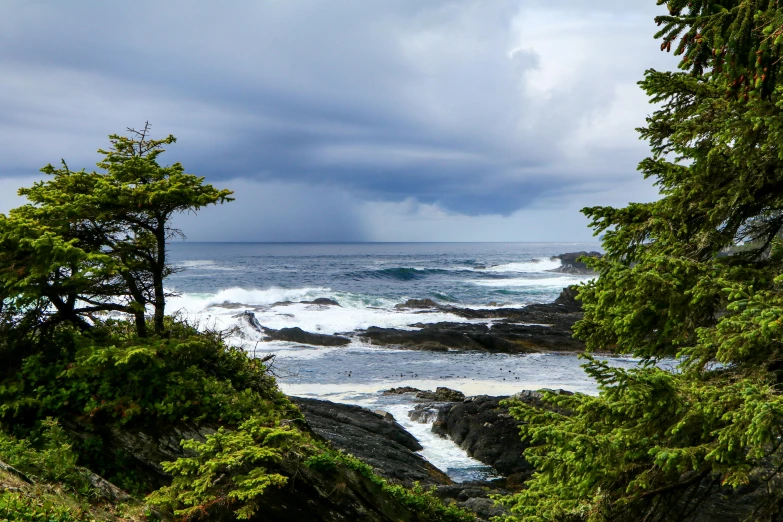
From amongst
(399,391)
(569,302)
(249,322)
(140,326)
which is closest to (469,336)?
(399,391)

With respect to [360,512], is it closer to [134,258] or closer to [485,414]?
A: [134,258]

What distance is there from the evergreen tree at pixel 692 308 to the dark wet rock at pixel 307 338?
2806cm

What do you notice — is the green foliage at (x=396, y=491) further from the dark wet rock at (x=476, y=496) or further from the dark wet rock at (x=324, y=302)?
the dark wet rock at (x=324, y=302)

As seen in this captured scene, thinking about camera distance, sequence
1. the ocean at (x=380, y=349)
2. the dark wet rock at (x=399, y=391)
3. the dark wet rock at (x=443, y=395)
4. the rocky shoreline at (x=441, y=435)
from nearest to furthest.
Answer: the rocky shoreline at (x=441, y=435) < the dark wet rock at (x=443, y=395) < the ocean at (x=380, y=349) < the dark wet rock at (x=399, y=391)

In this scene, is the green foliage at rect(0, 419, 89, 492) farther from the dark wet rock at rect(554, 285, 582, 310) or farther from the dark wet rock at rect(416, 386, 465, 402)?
the dark wet rock at rect(554, 285, 582, 310)

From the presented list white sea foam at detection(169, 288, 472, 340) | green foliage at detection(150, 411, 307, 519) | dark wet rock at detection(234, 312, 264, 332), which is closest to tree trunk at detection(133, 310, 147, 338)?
green foliage at detection(150, 411, 307, 519)

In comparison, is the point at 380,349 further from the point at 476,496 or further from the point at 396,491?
the point at 396,491

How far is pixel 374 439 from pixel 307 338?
61.6 ft

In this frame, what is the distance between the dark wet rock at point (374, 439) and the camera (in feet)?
43.9

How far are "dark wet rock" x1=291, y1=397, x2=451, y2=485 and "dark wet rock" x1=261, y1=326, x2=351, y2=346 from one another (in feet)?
48.4

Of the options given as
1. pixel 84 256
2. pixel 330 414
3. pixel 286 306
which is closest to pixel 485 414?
pixel 330 414

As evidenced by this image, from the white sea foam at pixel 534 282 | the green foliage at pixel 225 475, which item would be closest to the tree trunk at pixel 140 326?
the green foliage at pixel 225 475

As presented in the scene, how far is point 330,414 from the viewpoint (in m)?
16.9

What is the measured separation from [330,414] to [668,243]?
43.6 feet
